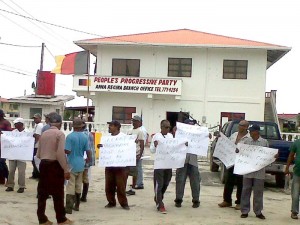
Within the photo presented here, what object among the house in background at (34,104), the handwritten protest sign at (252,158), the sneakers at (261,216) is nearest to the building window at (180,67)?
the house in background at (34,104)

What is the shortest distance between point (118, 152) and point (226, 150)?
85.0 inches

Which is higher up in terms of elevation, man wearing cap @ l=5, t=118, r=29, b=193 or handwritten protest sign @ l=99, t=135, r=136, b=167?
handwritten protest sign @ l=99, t=135, r=136, b=167

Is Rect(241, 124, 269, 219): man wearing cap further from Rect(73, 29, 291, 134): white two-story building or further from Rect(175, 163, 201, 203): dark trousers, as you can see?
Rect(73, 29, 291, 134): white two-story building

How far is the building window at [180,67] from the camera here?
2683cm

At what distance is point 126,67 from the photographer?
27.3 m

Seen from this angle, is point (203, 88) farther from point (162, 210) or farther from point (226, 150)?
point (162, 210)

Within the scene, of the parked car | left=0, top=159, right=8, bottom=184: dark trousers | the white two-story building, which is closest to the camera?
left=0, top=159, right=8, bottom=184: dark trousers

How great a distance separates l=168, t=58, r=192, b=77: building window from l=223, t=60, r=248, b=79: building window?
2.22 meters

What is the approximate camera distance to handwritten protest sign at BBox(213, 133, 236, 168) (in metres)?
8.34

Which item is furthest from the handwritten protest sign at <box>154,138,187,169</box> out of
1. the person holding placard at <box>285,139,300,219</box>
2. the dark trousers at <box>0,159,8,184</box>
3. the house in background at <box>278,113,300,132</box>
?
the house in background at <box>278,113,300,132</box>

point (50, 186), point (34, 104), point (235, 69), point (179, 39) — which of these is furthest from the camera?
point (34, 104)

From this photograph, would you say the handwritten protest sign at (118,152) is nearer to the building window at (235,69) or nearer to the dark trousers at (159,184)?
the dark trousers at (159,184)

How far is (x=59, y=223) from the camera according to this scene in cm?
666

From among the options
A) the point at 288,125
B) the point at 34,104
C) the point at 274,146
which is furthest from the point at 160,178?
the point at 288,125
